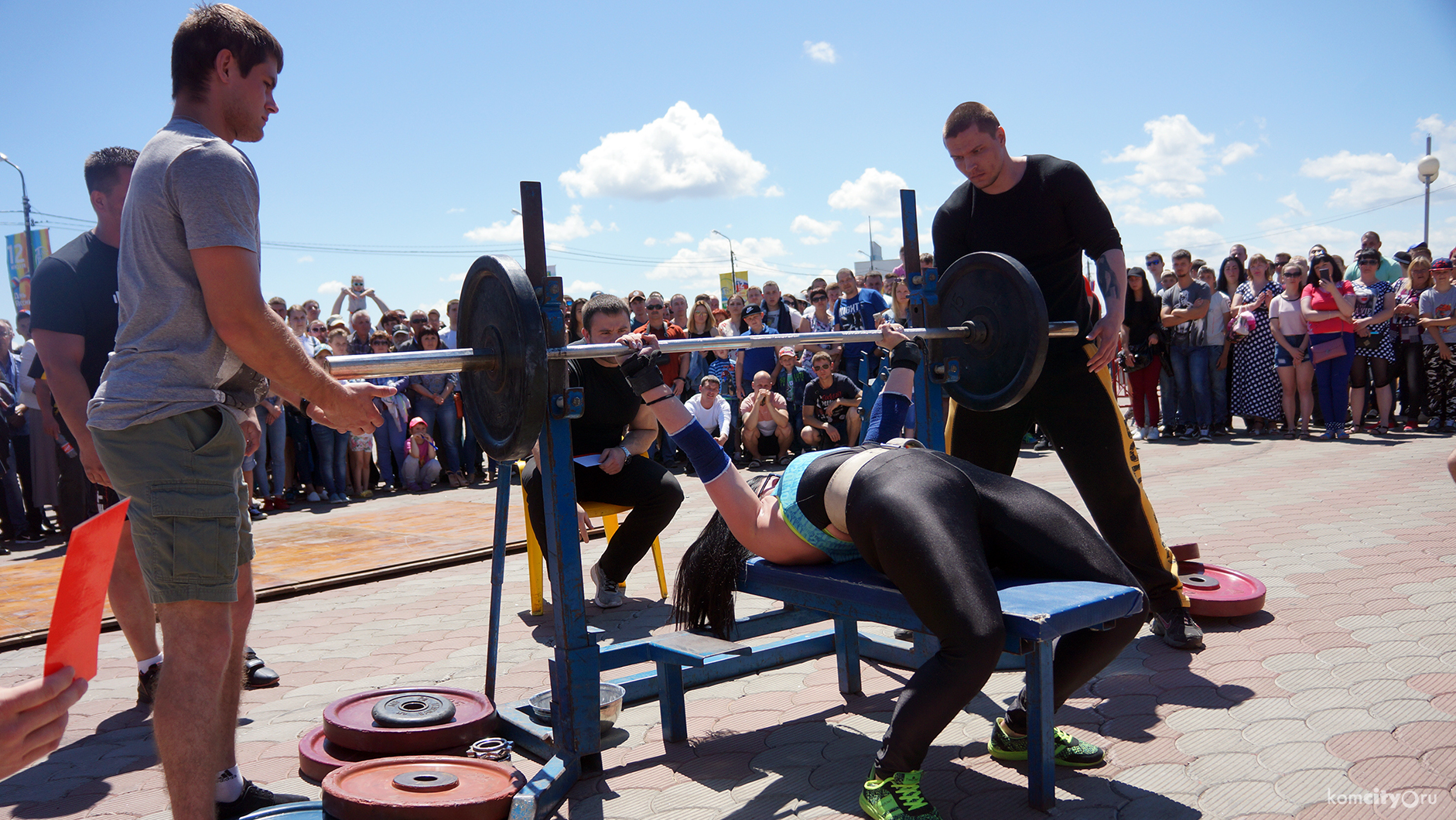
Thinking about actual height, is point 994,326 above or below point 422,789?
above

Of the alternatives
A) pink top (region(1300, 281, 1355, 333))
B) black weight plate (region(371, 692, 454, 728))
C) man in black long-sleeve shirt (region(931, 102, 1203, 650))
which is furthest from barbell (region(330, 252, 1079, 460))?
pink top (region(1300, 281, 1355, 333))

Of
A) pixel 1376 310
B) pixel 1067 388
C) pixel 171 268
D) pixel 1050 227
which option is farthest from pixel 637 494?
pixel 1376 310

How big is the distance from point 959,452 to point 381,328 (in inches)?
284

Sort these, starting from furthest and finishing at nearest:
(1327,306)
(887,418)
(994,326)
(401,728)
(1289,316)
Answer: (1289,316)
(1327,306)
(994,326)
(887,418)
(401,728)

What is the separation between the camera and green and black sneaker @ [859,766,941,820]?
2.18 m

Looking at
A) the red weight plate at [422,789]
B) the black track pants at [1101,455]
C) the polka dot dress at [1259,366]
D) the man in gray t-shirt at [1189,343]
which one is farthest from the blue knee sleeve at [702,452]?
the polka dot dress at [1259,366]

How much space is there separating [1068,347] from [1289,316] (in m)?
7.22

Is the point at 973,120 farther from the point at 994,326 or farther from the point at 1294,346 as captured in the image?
the point at 1294,346

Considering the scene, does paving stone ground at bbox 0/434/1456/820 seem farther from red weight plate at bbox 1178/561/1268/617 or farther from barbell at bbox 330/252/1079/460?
barbell at bbox 330/252/1079/460

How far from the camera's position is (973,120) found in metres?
3.35

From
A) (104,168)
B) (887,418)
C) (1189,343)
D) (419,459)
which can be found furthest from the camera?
(1189,343)

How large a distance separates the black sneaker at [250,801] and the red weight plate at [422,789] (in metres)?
0.24

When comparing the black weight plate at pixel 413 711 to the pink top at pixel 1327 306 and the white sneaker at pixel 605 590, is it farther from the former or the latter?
the pink top at pixel 1327 306

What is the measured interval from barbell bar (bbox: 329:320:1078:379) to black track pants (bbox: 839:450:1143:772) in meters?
0.59
